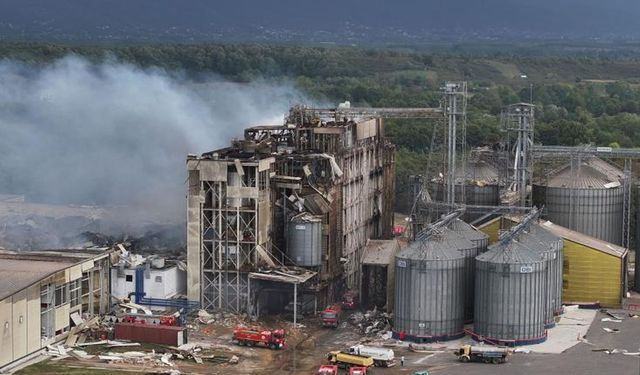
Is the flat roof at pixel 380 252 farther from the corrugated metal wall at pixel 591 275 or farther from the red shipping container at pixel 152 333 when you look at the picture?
the red shipping container at pixel 152 333

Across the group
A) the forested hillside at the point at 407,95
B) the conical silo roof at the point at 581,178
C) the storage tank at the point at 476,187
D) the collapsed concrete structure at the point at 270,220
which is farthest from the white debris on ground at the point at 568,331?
the forested hillside at the point at 407,95

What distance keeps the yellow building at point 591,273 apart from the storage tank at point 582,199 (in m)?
6.08

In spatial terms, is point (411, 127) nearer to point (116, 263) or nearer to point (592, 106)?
point (592, 106)

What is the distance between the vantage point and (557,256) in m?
64.4

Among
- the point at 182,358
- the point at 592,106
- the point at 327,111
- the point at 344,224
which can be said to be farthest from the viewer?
the point at 592,106

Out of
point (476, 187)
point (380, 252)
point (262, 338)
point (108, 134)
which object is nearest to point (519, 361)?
point (262, 338)

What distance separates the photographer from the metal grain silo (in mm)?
64312

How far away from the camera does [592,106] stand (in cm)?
16750

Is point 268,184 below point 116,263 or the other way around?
the other way around

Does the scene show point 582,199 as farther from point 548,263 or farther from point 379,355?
point 379,355

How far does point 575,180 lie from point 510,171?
3.74 metres

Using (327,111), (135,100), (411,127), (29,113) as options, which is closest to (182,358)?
(327,111)

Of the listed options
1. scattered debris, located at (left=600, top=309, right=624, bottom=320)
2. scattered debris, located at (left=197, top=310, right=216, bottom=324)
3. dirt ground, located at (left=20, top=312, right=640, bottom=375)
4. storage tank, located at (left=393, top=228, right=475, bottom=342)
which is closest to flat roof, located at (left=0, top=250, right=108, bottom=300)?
dirt ground, located at (left=20, top=312, right=640, bottom=375)

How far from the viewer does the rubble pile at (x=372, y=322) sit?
62356mm
